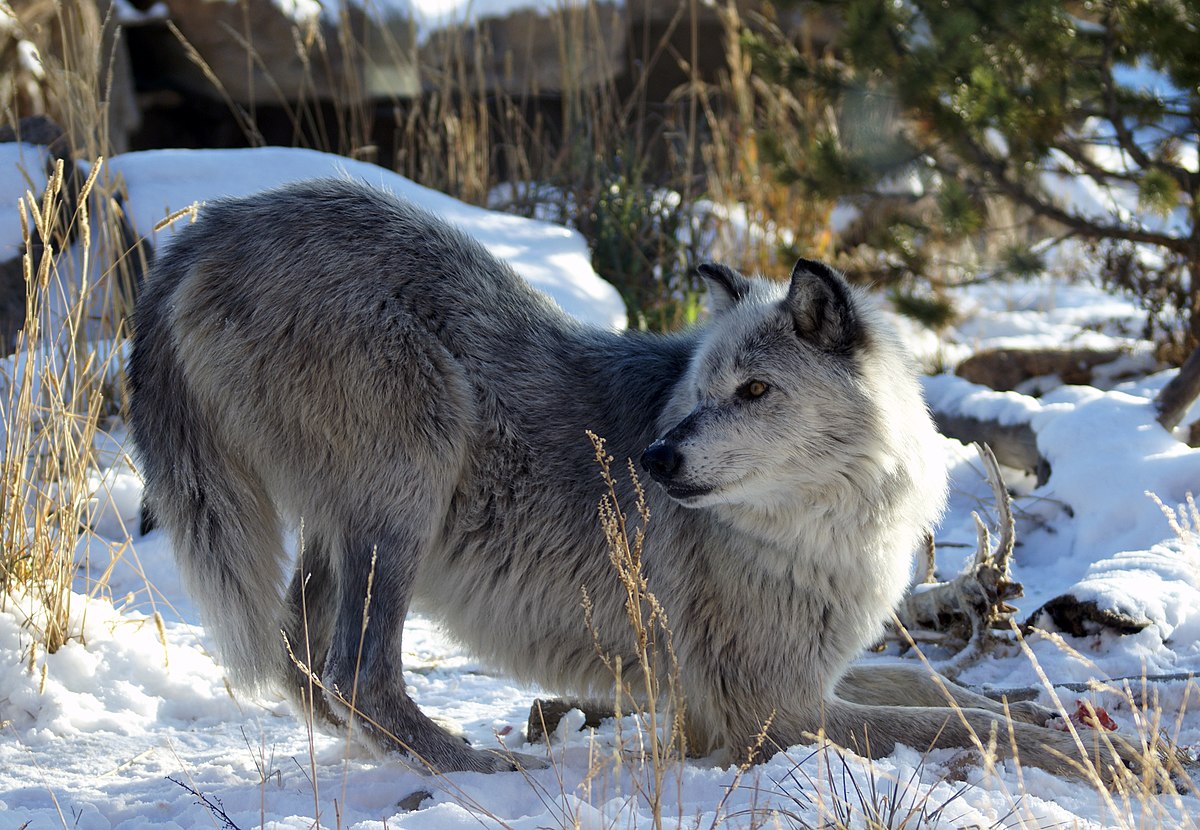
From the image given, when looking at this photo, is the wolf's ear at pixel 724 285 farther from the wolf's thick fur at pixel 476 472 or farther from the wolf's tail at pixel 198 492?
the wolf's tail at pixel 198 492

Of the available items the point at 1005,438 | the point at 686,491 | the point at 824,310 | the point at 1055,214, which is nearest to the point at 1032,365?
the point at 1055,214

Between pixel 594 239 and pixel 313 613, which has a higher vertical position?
pixel 594 239

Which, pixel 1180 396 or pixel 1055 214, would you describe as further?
pixel 1055 214

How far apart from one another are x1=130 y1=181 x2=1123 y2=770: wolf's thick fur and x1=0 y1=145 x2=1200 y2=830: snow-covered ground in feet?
0.89

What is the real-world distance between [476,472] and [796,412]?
0.97 m

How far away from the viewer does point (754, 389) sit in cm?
308

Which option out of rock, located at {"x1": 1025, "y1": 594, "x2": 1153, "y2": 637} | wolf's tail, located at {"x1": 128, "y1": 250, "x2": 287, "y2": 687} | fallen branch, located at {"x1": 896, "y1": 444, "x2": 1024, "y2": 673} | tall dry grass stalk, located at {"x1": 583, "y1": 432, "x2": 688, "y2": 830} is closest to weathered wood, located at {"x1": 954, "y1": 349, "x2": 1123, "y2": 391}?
fallen branch, located at {"x1": 896, "y1": 444, "x2": 1024, "y2": 673}

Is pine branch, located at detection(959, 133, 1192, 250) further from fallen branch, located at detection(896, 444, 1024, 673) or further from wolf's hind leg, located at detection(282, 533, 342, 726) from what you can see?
wolf's hind leg, located at detection(282, 533, 342, 726)

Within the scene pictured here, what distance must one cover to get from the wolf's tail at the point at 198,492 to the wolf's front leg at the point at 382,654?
0.25 m

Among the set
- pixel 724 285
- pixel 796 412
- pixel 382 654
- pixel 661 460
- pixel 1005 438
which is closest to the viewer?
pixel 661 460

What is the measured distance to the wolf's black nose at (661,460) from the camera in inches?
115

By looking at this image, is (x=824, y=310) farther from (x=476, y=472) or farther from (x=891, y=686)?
(x=891, y=686)

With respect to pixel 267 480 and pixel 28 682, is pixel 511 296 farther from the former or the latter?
pixel 28 682

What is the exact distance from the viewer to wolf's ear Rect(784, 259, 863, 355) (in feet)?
9.98
